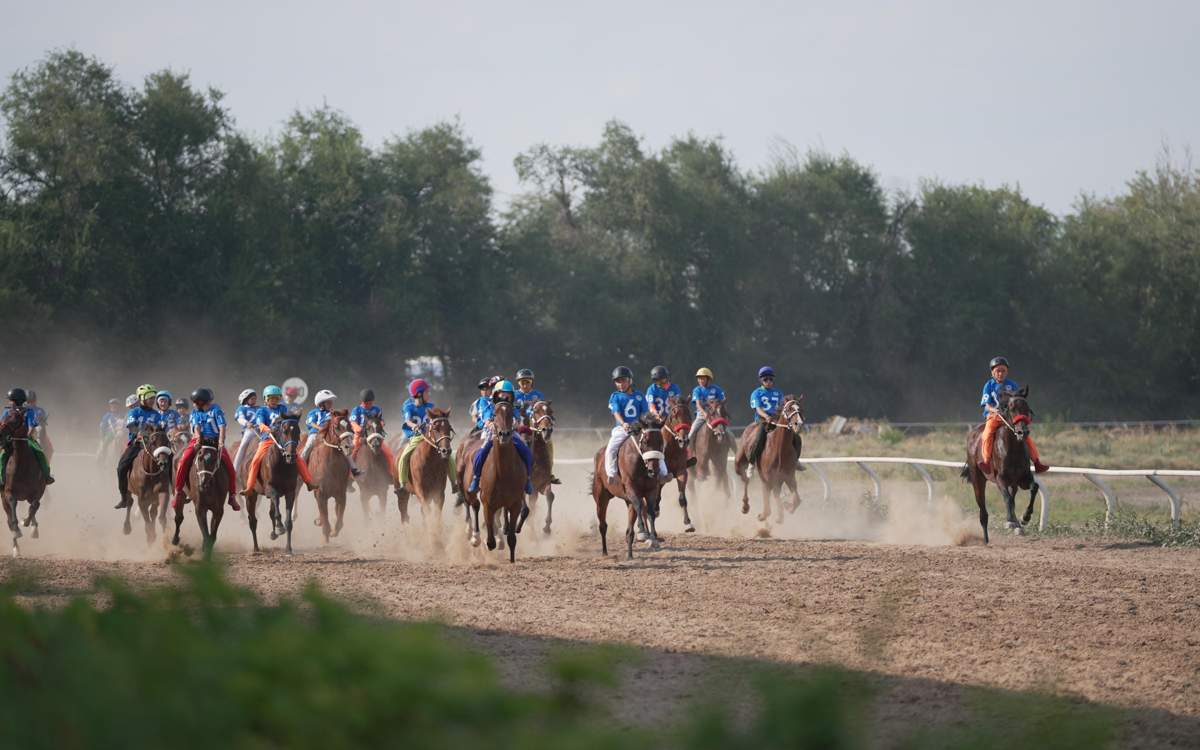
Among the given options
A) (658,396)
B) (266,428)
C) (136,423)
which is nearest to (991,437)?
(658,396)

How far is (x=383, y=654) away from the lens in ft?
10.1

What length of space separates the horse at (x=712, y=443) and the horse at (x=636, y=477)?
512 centimetres

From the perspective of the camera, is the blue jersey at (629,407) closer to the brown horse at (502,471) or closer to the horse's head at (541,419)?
the horse's head at (541,419)

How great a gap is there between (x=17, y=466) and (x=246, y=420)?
3.72m

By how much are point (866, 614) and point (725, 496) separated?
11.9 meters

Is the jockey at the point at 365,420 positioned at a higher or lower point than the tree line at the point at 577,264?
lower

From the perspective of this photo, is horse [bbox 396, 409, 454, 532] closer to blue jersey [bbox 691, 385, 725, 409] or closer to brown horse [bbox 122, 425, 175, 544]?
brown horse [bbox 122, 425, 175, 544]

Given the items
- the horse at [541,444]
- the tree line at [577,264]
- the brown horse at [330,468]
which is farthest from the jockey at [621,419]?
the tree line at [577,264]

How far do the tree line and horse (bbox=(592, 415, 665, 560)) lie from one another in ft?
97.3

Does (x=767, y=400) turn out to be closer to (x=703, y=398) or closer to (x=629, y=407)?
(x=703, y=398)

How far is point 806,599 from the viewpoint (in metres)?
13.4

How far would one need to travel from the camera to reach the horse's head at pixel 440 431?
64.1 ft

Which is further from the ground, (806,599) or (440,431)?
(440,431)

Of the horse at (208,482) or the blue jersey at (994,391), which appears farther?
the blue jersey at (994,391)
